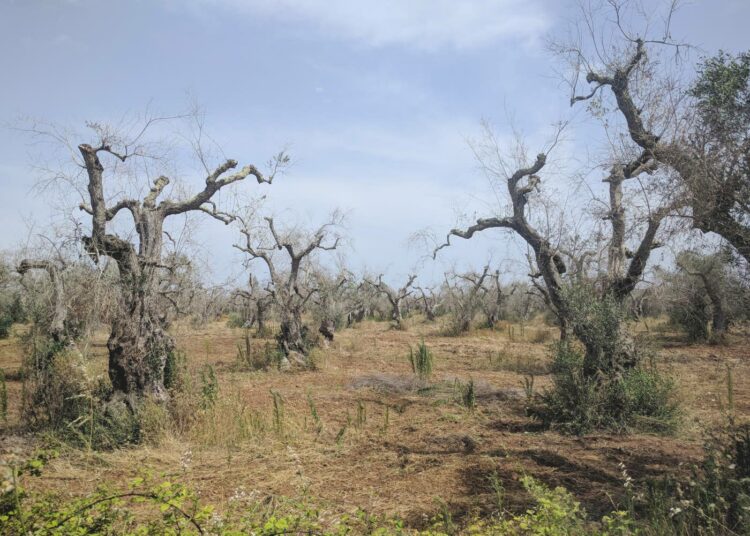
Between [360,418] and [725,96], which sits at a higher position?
[725,96]

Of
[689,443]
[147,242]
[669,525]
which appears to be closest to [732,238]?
[689,443]

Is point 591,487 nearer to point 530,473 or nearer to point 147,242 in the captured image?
point 530,473

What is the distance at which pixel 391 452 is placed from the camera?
734 cm

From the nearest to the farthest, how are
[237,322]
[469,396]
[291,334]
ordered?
[469,396] → [291,334] → [237,322]

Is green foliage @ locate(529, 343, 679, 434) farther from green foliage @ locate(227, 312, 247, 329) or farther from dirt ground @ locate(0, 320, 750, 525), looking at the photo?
green foliage @ locate(227, 312, 247, 329)

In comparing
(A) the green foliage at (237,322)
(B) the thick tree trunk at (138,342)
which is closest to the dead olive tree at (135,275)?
(B) the thick tree trunk at (138,342)

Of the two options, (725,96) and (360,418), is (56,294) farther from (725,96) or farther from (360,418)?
(725,96)

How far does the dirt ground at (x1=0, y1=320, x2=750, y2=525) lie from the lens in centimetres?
580

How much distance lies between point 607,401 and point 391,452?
138 inches

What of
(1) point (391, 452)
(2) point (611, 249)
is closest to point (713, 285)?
(2) point (611, 249)

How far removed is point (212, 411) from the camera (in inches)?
319

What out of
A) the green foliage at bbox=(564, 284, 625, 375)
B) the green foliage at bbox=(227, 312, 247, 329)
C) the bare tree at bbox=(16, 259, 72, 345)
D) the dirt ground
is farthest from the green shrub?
the green foliage at bbox=(564, 284, 625, 375)

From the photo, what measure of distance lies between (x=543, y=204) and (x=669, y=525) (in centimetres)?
821

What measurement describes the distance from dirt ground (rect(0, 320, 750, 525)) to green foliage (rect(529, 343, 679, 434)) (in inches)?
11.9
